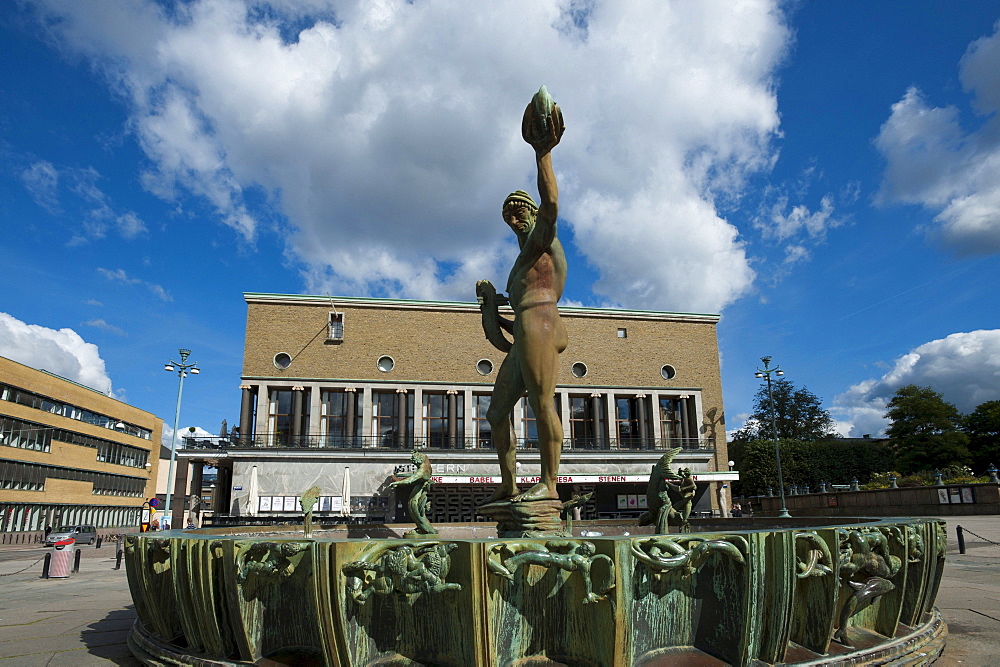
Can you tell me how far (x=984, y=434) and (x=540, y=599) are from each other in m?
61.2

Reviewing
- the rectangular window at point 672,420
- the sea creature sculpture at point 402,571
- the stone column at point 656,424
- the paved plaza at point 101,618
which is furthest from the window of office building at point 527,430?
the sea creature sculpture at point 402,571

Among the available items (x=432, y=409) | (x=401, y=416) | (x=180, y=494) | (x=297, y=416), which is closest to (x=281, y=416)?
(x=297, y=416)

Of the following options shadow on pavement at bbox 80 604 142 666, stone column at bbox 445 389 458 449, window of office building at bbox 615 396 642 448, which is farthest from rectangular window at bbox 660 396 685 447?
shadow on pavement at bbox 80 604 142 666

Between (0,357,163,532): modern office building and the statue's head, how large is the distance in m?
42.0

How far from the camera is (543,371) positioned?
5.23 meters

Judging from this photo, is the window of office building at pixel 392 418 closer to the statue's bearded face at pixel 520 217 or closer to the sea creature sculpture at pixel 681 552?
the statue's bearded face at pixel 520 217

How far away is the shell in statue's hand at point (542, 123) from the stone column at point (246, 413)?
108ft

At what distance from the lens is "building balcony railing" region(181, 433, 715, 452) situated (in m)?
33.8

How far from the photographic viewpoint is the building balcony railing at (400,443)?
33.8m

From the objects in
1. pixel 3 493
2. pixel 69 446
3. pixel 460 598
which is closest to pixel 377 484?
pixel 3 493

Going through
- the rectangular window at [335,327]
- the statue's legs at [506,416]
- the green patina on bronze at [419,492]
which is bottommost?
the green patina on bronze at [419,492]

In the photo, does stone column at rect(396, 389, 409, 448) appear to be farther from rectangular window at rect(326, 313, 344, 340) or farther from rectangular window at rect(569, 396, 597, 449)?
rectangular window at rect(569, 396, 597, 449)

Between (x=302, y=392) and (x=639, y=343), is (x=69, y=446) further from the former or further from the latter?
(x=639, y=343)

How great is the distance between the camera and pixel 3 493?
1414 inches
